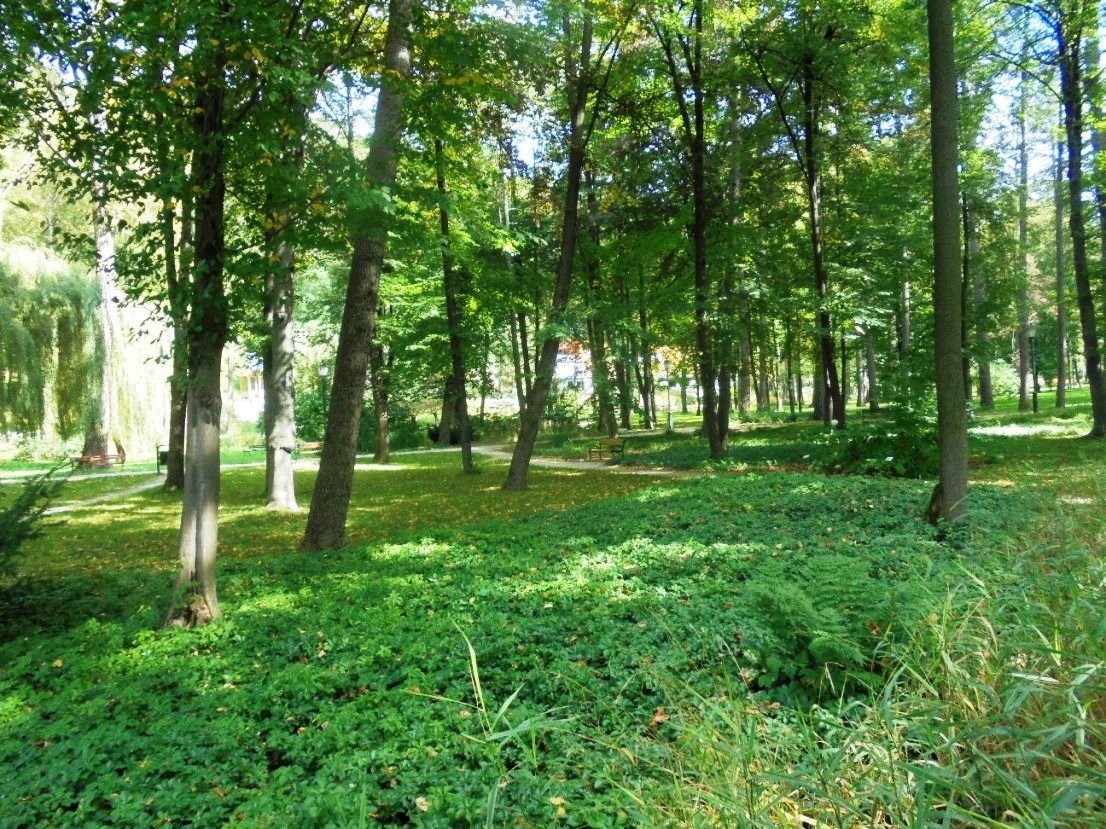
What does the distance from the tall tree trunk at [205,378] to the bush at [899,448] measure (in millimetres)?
10696

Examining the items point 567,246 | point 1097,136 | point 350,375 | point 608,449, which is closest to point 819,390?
point 608,449

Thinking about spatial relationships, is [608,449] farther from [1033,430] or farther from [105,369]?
[105,369]

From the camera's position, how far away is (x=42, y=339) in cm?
1877

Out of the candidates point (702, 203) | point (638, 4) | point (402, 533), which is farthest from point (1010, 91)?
point (402, 533)

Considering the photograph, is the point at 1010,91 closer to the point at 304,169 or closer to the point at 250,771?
the point at 304,169

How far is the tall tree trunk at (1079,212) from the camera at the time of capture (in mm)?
15297

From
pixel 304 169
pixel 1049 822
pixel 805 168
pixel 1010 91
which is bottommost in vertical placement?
pixel 1049 822

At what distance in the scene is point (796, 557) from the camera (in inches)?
227

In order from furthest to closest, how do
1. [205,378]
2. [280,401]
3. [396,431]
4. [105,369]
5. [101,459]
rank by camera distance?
1. [396,431]
2. [101,459]
3. [105,369]
4. [280,401]
5. [205,378]

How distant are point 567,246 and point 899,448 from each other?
7622mm

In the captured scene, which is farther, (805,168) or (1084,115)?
(805,168)

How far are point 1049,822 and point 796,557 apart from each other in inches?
176

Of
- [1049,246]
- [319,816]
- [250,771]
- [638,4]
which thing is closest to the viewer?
[319,816]

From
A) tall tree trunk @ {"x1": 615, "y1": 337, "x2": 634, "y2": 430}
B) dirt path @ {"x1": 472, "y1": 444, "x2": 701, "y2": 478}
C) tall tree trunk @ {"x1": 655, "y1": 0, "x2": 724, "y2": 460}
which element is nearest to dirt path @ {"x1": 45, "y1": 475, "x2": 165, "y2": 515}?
dirt path @ {"x1": 472, "y1": 444, "x2": 701, "y2": 478}
